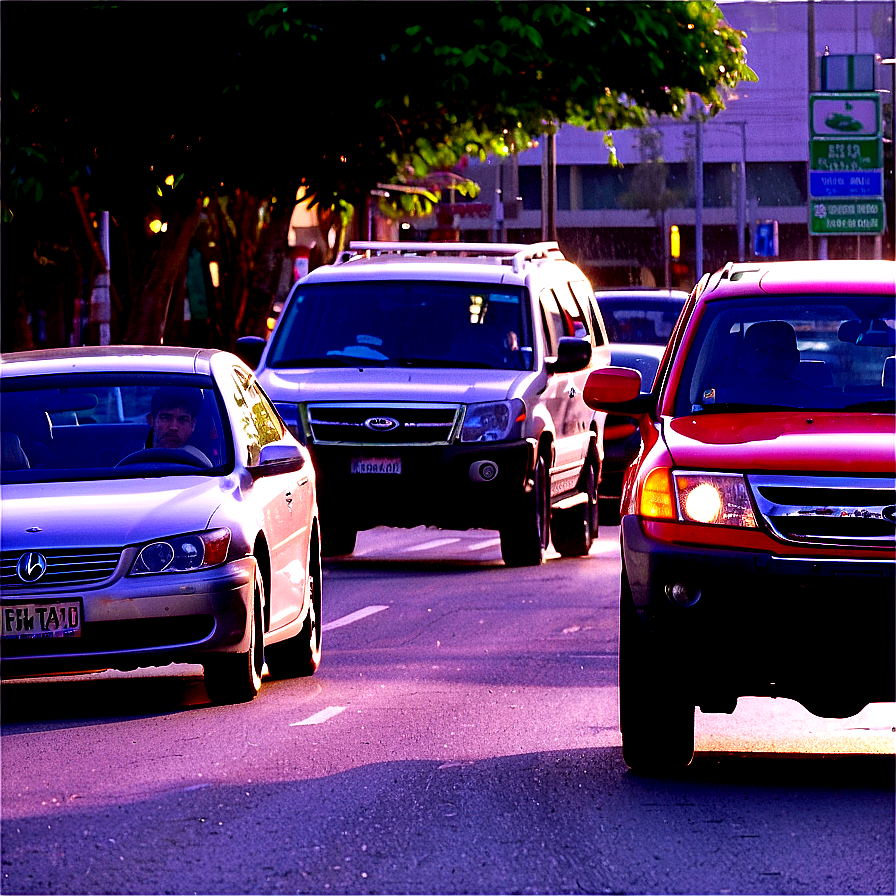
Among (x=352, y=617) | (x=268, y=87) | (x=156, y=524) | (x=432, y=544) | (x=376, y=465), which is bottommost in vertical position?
(x=432, y=544)

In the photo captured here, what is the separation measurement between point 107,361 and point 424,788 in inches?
132

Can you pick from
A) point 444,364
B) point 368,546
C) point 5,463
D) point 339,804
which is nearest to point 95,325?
point 368,546

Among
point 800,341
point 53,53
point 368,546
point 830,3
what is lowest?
point 368,546

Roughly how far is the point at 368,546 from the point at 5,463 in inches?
353

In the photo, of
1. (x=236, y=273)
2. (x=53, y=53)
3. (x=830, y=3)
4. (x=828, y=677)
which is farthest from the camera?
(x=830, y=3)

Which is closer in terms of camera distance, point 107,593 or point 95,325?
point 107,593

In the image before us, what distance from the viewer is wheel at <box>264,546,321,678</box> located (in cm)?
1087

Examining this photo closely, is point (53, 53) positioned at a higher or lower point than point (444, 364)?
higher

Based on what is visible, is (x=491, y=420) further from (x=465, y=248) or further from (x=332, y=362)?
(x=465, y=248)

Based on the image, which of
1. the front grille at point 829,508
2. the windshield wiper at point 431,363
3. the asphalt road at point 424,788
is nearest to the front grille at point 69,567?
the asphalt road at point 424,788

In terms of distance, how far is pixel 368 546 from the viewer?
62.1 ft

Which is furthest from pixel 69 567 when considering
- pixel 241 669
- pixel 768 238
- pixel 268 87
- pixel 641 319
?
pixel 768 238

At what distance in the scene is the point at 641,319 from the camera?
24.3 m

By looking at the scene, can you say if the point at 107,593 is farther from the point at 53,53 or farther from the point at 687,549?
the point at 53,53
